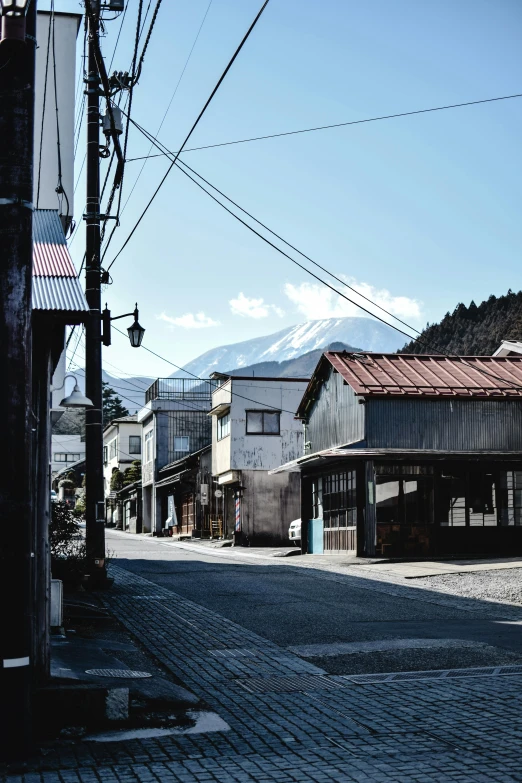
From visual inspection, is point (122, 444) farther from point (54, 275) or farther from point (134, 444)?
point (54, 275)

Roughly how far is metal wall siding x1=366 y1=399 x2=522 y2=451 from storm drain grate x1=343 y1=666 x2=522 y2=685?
738 inches

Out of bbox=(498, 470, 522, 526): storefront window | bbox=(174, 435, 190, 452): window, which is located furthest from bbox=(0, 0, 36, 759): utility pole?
bbox=(174, 435, 190, 452): window

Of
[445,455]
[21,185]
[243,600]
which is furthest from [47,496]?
[445,455]

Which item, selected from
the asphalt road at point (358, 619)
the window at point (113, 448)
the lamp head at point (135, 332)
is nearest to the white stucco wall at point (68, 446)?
the window at point (113, 448)

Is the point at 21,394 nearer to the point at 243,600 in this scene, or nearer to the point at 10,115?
the point at 10,115

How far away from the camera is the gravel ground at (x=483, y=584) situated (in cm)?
1648

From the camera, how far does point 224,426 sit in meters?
43.6

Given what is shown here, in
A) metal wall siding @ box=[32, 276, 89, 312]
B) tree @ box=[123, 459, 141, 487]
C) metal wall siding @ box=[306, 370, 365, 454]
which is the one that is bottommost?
tree @ box=[123, 459, 141, 487]

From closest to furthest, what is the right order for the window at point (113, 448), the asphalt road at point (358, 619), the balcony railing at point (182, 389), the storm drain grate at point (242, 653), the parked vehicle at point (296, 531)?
the asphalt road at point (358, 619) < the storm drain grate at point (242, 653) < the parked vehicle at point (296, 531) < the balcony railing at point (182, 389) < the window at point (113, 448)

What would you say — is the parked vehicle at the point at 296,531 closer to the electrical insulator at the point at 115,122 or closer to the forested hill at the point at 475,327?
the electrical insulator at the point at 115,122

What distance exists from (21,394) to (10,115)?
1.84 metres

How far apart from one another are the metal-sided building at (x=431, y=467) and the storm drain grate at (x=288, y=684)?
17.9 m

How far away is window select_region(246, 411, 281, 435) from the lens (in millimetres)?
41750

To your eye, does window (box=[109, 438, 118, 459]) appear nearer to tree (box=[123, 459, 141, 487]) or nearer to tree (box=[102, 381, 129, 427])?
tree (box=[123, 459, 141, 487])
